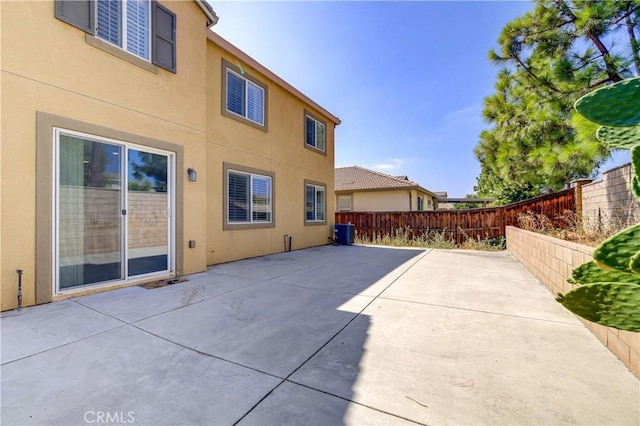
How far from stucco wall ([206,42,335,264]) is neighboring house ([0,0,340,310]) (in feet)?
0.17

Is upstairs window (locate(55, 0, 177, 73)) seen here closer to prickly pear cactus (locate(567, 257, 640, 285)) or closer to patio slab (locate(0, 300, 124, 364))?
patio slab (locate(0, 300, 124, 364))

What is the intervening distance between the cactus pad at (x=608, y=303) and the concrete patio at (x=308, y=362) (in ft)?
4.00

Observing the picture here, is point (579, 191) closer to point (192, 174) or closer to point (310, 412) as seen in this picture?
point (310, 412)

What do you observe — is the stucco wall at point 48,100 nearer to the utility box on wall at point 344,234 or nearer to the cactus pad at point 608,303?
the cactus pad at point 608,303

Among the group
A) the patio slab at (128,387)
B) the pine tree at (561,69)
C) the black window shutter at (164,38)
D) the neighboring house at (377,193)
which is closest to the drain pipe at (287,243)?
the black window shutter at (164,38)

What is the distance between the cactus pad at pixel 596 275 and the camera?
1.09 meters

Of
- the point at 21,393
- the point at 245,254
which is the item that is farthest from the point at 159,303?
the point at 245,254

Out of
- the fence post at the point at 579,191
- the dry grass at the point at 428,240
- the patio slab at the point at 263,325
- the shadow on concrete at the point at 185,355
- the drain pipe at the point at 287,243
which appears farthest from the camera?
the dry grass at the point at 428,240

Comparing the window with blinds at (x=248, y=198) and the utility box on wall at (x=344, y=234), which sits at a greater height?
the window with blinds at (x=248, y=198)

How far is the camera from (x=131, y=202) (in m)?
5.06

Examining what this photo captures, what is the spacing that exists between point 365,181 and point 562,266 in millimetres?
15131

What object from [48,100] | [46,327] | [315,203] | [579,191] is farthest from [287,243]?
[579,191]

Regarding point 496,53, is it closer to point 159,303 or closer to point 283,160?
point 283,160

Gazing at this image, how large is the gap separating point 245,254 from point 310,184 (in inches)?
168
